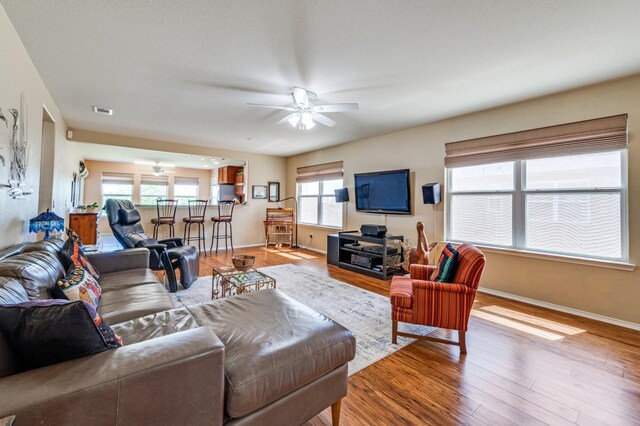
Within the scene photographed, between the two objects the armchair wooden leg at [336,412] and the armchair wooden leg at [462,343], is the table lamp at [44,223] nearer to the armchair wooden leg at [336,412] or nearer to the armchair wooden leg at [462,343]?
the armchair wooden leg at [336,412]

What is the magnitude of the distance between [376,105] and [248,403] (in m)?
3.38

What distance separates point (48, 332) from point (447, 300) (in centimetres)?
228

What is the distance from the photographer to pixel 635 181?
2.64m

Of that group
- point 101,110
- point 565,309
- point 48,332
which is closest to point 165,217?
point 101,110

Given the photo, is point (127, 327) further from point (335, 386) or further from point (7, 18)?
point (7, 18)

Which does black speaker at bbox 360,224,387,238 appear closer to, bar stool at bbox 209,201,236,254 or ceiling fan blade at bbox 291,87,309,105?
ceiling fan blade at bbox 291,87,309,105

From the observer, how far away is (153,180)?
8.90 meters

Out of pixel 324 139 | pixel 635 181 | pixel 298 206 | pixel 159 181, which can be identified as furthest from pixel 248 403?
pixel 159 181

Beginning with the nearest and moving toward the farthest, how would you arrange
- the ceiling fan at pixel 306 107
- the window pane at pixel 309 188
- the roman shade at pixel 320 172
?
the ceiling fan at pixel 306 107 < the roman shade at pixel 320 172 < the window pane at pixel 309 188

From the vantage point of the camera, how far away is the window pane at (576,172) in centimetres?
280

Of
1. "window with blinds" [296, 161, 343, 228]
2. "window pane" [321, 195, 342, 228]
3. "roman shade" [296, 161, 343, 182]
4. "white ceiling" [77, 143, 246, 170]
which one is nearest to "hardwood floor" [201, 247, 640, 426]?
"window pane" [321, 195, 342, 228]

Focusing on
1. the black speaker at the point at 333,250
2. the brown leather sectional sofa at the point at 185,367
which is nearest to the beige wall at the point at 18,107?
the brown leather sectional sofa at the point at 185,367

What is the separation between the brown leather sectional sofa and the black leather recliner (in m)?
1.52

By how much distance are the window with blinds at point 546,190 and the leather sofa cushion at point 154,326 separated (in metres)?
3.70
